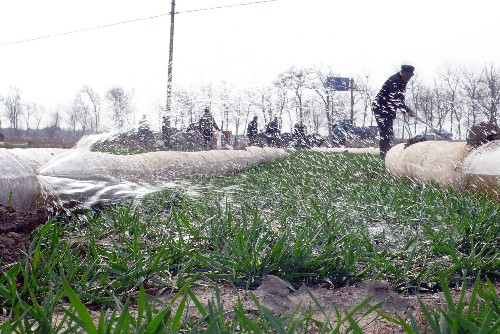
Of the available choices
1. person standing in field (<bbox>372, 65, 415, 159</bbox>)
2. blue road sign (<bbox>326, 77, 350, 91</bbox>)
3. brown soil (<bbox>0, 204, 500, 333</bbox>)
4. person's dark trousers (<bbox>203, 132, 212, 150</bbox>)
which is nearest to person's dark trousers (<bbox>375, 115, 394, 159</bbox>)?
person standing in field (<bbox>372, 65, 415, 159</bbox>)

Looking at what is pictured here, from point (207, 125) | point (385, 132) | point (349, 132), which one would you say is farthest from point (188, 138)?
point (385, 132)

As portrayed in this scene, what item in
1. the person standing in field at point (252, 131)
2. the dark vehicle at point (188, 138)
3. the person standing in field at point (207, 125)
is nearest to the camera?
the dark vehicle at point (188, 138)

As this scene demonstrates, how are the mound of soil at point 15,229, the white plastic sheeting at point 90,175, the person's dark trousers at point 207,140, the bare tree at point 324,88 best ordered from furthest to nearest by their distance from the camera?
the bare tree at point 324,88 → the person's dark trousers at point 207,140 → the white plastic sheeting at point 90,175 → the mound of soil at point 15,229

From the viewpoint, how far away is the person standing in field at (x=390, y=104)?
7.00 m

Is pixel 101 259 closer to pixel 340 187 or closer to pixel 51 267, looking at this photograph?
pixel 51 267

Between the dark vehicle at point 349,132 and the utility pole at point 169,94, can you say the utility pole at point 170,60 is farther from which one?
the dark vehicle at point 349,132

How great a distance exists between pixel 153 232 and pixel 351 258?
105cm

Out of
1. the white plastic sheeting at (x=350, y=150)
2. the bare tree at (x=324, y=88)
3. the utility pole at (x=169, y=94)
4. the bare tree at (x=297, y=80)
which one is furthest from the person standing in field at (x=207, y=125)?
the white plastic sheeting at (x=350, y=150)

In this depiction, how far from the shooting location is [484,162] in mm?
4258

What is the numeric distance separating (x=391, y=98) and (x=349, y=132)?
1019mm

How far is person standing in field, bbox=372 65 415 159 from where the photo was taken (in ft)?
23.0

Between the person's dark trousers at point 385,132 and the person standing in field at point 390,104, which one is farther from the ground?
the person standing in field at point 390,104

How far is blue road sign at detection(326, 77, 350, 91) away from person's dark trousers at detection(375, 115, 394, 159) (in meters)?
1.39

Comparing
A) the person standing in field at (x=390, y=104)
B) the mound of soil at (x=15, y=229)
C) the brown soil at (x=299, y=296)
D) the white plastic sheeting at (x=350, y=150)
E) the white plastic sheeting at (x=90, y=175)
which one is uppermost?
the person standing in field at (x=390, y=104)
